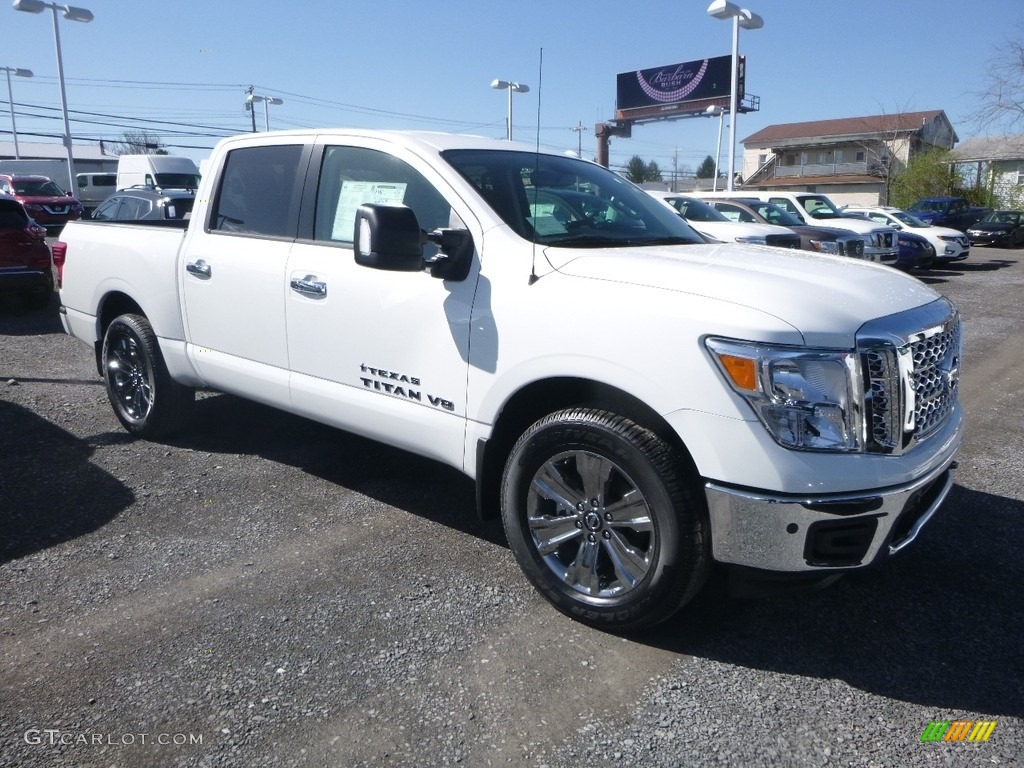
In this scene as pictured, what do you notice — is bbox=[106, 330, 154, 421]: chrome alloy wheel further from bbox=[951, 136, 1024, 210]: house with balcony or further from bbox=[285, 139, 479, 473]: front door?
bbox=[951, 136, 1024, 210]: house with balcony

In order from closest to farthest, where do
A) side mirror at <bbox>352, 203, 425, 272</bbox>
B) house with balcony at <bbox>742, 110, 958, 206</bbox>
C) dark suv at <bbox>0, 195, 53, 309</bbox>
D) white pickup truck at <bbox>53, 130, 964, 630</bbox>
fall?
white pickup truck at <bbox>53, 130, 964, 630</bbox> → side mirror at <bbox>352, 203, 425, 272</bbox> → dark suv at <bbox>0, 195, 53, 309</bbox> → house with balcony at <bbox>742, 110, 958, 206</bbox>

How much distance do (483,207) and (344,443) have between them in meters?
2.43

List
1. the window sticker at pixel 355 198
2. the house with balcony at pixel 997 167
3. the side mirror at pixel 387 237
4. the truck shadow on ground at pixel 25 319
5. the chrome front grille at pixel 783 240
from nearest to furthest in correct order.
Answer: the side mirror at pixel 387 237 < the window sticker at pixel 355 198 < the truck shadow on ground at pixel 25 319 < the chrome front grille at pixel 783 240 < the house with balcony at pixel 997 167

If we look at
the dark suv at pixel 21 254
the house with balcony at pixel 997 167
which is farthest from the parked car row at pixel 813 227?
the house with balcony at pixel 997 167

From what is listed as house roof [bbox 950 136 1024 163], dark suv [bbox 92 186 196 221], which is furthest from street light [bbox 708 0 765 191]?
house roof [bbox 950 136 1024 163]

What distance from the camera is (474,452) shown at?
3604 millimetres

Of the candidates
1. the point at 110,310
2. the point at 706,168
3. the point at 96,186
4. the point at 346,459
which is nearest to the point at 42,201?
the point at 96,186

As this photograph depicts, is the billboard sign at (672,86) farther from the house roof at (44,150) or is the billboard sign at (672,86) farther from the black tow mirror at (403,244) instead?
the black tow mirror at (403,244)

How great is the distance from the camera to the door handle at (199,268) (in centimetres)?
471

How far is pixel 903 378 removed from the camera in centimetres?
291

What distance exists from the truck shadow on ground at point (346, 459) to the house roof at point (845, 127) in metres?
52.8

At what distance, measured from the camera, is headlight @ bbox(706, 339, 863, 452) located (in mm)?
2744

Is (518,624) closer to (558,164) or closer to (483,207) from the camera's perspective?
(483,207)

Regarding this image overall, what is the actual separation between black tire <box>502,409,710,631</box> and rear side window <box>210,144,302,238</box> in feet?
6.46
